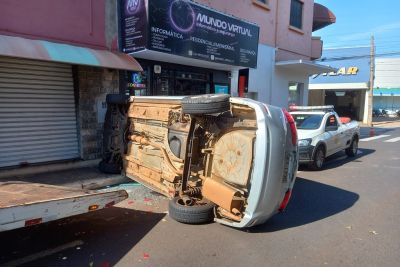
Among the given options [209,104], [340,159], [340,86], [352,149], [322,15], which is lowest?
[340,159]

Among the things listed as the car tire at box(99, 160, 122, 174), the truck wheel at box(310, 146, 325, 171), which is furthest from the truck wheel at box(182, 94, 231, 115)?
the truck wheel at box(310, 146, 325, 171)

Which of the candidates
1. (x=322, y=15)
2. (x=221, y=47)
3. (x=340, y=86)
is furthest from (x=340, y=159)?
(x=340, y=86)

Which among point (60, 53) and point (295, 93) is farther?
point (295, 93)

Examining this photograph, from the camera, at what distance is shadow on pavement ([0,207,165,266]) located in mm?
4188

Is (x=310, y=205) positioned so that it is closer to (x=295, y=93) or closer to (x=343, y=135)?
(x=343, y=135)

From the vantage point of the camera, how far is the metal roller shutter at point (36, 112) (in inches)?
310

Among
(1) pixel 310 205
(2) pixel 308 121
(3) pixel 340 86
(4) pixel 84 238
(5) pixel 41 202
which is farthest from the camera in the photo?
(3) pixel 340 86

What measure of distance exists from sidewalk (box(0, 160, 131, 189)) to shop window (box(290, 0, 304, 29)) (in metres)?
13.6

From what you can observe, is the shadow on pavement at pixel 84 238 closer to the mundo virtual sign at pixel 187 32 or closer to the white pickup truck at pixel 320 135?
the white pickup truck at pixel 320 135

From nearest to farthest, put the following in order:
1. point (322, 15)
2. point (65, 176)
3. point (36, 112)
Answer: point (65, 176) → point (36, 112) → point (322, 15)

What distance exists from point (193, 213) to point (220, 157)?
91 centimetres

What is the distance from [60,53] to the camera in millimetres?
7641

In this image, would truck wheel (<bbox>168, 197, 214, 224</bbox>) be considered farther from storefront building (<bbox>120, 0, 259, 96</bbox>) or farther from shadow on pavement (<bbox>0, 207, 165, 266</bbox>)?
storefront building (<bbox>120, 0, 259, 96</bbox>)

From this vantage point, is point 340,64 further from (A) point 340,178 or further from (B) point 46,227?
→ (B) point 46,227
